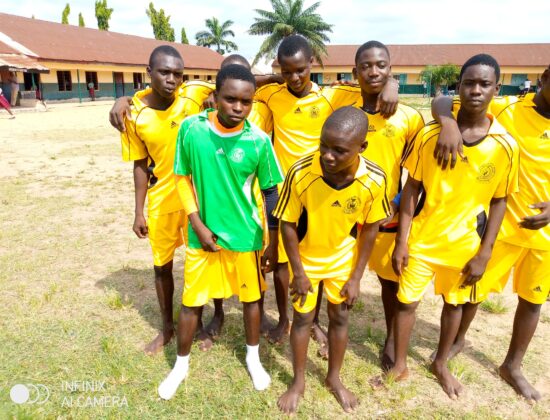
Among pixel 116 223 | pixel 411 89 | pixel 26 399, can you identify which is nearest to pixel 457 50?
pixel 411 89

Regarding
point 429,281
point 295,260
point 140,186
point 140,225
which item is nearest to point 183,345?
point 140,225

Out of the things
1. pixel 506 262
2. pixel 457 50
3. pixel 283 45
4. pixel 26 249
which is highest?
pixel 457 50

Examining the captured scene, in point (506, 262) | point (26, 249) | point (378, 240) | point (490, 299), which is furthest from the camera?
point (26, 249)

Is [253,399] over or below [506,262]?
below

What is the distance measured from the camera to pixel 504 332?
3.54 m

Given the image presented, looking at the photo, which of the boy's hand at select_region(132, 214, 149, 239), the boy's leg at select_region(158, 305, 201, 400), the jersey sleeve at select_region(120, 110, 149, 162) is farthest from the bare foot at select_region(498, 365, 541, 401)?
the jersey sleeve at select_region(120, 110, 149, 162)

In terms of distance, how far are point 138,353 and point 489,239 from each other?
2.54 metres

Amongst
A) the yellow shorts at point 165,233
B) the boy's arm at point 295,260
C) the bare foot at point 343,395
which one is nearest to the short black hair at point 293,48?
the boy's arm at point 295,260

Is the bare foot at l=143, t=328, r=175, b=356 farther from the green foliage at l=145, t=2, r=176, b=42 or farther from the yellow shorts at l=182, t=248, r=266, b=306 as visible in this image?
the green foliage at l=145, t=2, r=176, b=42

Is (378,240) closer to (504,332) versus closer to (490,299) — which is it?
(504,332)

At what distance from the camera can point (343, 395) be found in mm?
2699

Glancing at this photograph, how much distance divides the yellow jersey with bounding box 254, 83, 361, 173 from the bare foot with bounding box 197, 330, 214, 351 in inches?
56.8

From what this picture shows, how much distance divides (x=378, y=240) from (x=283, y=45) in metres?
1.51

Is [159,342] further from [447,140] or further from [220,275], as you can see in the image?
[447,140]
